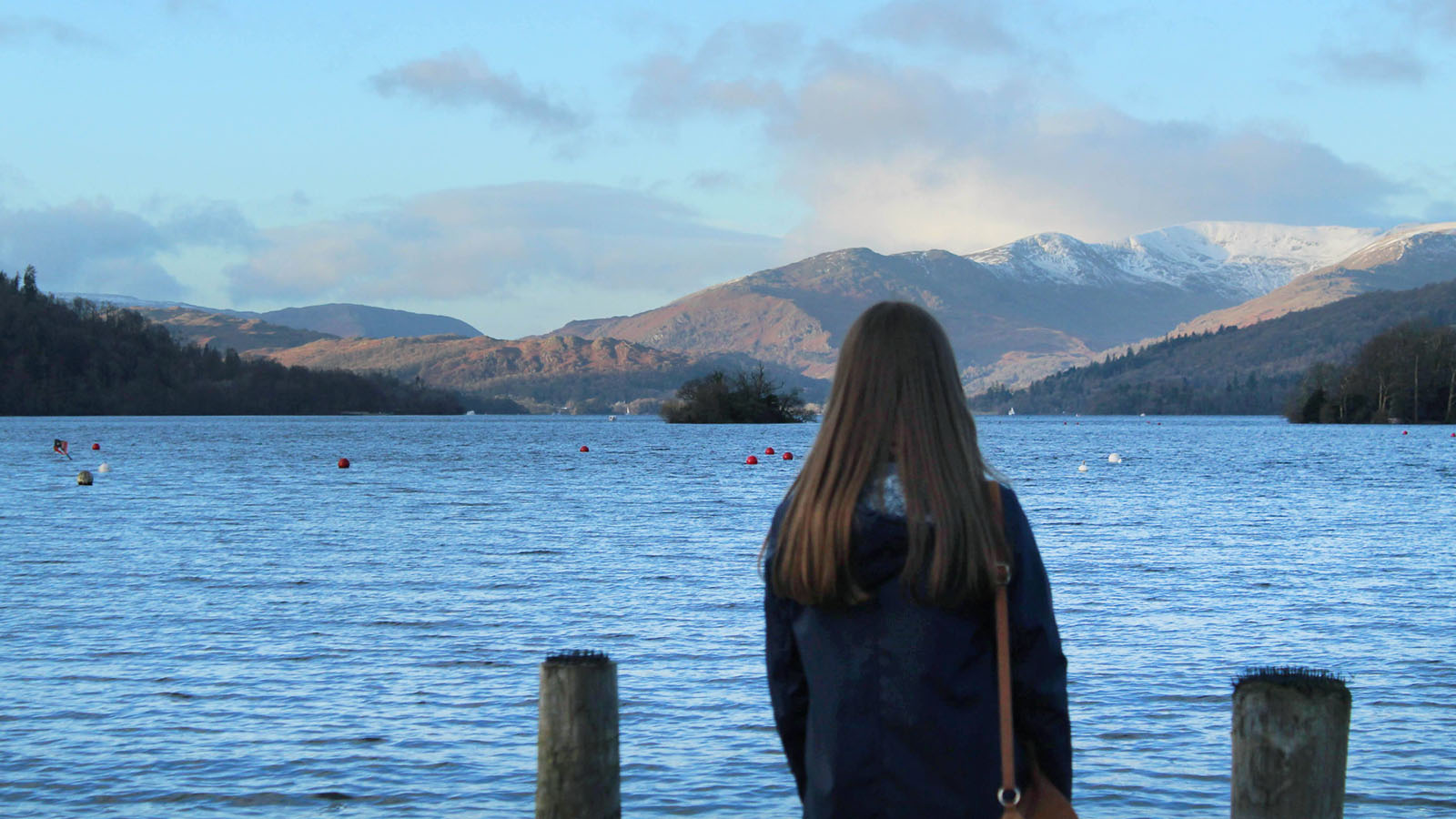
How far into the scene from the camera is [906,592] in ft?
14.7

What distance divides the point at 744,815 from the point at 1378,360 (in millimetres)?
175954

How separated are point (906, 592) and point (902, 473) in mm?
382

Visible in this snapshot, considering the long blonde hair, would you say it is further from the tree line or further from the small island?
the tree line

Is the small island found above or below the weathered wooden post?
above

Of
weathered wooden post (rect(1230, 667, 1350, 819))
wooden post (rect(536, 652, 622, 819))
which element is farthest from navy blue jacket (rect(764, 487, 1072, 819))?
wooden post (rect(536, 652, 622, 819))

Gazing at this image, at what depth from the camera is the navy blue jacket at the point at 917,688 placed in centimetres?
452

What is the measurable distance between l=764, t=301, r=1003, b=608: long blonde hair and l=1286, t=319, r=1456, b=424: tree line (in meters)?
180

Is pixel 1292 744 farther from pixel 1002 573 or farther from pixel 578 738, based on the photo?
pixel 578 738

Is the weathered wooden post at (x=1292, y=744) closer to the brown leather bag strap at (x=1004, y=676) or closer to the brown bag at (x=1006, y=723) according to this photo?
the brown bag at (x=1006, y=723)

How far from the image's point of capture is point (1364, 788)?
11484mm

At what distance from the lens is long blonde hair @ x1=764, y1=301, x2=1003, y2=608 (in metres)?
4.42

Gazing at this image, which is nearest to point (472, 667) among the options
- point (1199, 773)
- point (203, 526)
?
point (1199, 773)

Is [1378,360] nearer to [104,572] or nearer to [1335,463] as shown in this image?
[1335,463]

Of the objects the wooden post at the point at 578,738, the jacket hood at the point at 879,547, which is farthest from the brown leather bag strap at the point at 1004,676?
the wooden post at the point at 578,738
